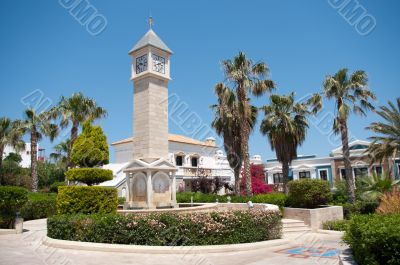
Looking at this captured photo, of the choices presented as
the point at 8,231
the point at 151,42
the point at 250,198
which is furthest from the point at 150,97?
the point at 250,198

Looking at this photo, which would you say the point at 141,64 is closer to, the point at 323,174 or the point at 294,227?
the point at 294,227

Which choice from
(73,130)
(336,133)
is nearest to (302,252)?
(336,133)

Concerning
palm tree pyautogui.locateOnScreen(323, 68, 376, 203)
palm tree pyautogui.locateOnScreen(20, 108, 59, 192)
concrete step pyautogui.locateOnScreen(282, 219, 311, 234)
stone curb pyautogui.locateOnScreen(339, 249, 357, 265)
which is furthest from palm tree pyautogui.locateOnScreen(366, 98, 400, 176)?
palm tree pyautogui.locateOnScreen(20, 108, 59, 192)

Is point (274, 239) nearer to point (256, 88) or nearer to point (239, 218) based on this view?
point (239, 218)

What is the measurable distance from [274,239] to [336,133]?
46.8 feet

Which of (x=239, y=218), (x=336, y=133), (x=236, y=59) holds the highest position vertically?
(x=236, y=59)

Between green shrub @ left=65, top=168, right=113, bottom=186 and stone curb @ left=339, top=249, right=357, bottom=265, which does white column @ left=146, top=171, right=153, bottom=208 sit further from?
stone curb @ left=339, top=249, right=357, bottom=265

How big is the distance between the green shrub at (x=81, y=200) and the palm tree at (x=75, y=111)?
738 inches

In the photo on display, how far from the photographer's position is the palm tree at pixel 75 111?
31.6 m

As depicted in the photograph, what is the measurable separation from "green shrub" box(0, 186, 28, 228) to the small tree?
3395 millimetres

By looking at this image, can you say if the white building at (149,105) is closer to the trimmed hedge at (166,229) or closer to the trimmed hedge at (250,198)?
the trimmed hedge at (250,198)

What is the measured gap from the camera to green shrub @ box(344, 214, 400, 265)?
6129 millimetres

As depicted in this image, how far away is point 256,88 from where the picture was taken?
25812 millimetres

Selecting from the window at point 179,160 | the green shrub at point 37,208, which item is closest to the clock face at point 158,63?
the green shrub at point 37,208
